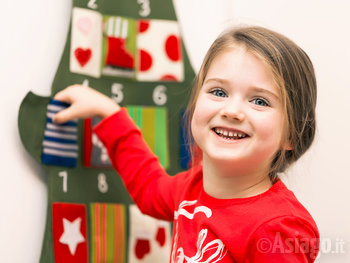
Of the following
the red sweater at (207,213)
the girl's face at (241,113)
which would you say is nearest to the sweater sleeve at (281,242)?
the red sweater at (207,213)

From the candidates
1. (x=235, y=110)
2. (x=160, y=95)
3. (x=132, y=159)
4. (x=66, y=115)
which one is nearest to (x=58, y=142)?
(x=66, y=115)

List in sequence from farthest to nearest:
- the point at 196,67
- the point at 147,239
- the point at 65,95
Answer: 1. the point at 196,67
2. the point at 147,239
3. the point at 65,95

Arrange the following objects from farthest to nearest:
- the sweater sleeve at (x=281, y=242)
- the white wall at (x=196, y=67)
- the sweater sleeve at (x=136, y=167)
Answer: the sweater sleeve at (x=136, y=167)
the white wall at (x=196, y=67)
the sweater sleeve at (x=281, y=242)

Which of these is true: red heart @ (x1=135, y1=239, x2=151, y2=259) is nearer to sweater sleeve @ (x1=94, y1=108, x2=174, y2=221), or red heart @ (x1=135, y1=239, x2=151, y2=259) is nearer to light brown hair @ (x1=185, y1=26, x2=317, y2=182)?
sweater sleeve @ (x1=94, y1=108, x2=174, y2=221)

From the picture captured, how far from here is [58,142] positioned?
2.98 feet

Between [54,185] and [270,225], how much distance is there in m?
0.42

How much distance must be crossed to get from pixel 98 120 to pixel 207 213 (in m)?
0.33

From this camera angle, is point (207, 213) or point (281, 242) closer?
point (281, 242)

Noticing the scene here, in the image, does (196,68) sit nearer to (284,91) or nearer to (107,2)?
(107,2)

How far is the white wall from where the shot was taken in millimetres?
859

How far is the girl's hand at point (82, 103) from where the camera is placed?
2.96 ft

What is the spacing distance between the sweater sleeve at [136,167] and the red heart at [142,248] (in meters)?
0.08

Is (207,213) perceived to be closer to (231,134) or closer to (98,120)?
(231,134)

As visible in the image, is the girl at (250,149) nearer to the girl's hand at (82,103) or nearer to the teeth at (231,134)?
the teeth at (231,134)
